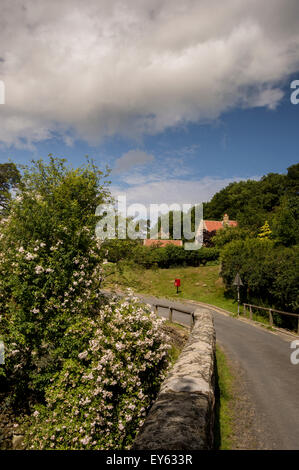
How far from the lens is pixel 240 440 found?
4.87 metres

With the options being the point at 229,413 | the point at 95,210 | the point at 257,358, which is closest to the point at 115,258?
the point at 95,210

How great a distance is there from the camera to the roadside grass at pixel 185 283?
13148mm

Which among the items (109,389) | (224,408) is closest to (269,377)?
(224,408)

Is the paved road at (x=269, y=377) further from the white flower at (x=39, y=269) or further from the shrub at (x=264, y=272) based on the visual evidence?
the white flower at (x=39, y=269)

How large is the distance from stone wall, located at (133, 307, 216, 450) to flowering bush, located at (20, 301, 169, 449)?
3.95 ft

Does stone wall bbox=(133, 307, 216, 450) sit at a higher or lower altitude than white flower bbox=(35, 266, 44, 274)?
lower

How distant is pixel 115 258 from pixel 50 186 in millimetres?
4440

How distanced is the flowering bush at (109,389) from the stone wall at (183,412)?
3.95 ft

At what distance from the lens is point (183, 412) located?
11.5 feet

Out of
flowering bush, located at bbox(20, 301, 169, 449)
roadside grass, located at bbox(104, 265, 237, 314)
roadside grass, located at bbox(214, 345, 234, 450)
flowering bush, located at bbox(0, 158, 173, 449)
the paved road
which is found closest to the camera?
roadside grass, located at bbox(214, 345, 234, 450)

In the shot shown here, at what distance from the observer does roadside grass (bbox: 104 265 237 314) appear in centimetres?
1315

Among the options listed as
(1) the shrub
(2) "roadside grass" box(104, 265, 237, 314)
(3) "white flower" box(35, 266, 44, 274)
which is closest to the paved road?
(1) the shrub

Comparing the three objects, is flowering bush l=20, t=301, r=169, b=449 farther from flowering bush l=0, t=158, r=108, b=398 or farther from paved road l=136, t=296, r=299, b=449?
paved road l=136, t=296, r=299, b=449

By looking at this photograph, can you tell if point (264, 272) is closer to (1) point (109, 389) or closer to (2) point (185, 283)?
(2) point (185, 283)
